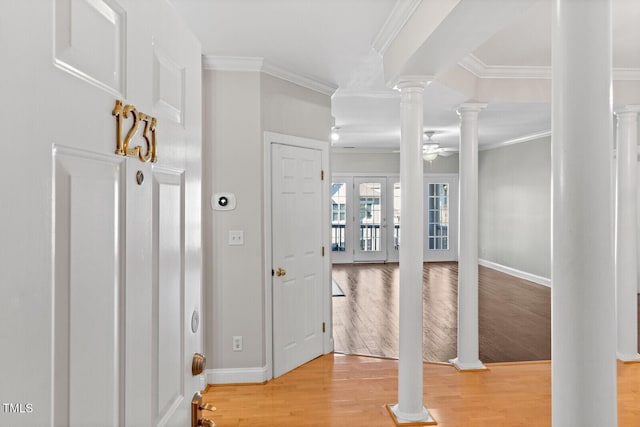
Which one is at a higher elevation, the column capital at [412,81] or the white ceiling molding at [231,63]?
the white ceiling molding at [231,63]

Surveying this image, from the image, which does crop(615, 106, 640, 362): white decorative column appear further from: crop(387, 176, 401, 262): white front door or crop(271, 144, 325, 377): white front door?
crop(387, 176, 401, 262): white front door

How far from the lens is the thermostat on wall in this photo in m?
3.50

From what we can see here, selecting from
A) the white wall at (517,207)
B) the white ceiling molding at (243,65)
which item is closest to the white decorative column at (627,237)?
the white wall at (517,207)

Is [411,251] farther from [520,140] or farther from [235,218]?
[520,140]

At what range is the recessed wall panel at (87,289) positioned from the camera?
64 cm

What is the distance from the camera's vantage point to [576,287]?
3.86 ft

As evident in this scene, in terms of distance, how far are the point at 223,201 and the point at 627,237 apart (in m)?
3.72

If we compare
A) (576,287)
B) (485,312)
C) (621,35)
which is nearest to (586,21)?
(576,287)

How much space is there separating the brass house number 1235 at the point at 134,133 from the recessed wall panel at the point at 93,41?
3 centimetres

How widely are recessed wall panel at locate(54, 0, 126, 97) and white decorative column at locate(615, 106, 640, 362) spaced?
4.51 metres

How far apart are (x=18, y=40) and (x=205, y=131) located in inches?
119

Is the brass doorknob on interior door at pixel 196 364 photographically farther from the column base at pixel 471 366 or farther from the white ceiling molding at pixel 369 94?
the white ceiling molding at pixel 369 94

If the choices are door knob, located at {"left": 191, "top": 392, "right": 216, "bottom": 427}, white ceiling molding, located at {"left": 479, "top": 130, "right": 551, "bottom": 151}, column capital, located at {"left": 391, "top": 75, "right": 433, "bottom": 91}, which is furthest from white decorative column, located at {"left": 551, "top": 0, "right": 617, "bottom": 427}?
white ceiling molding, located at {"left": 479, "top": 130, "right": 551, "bottom": 151}

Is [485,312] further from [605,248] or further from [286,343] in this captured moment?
[605,248]
